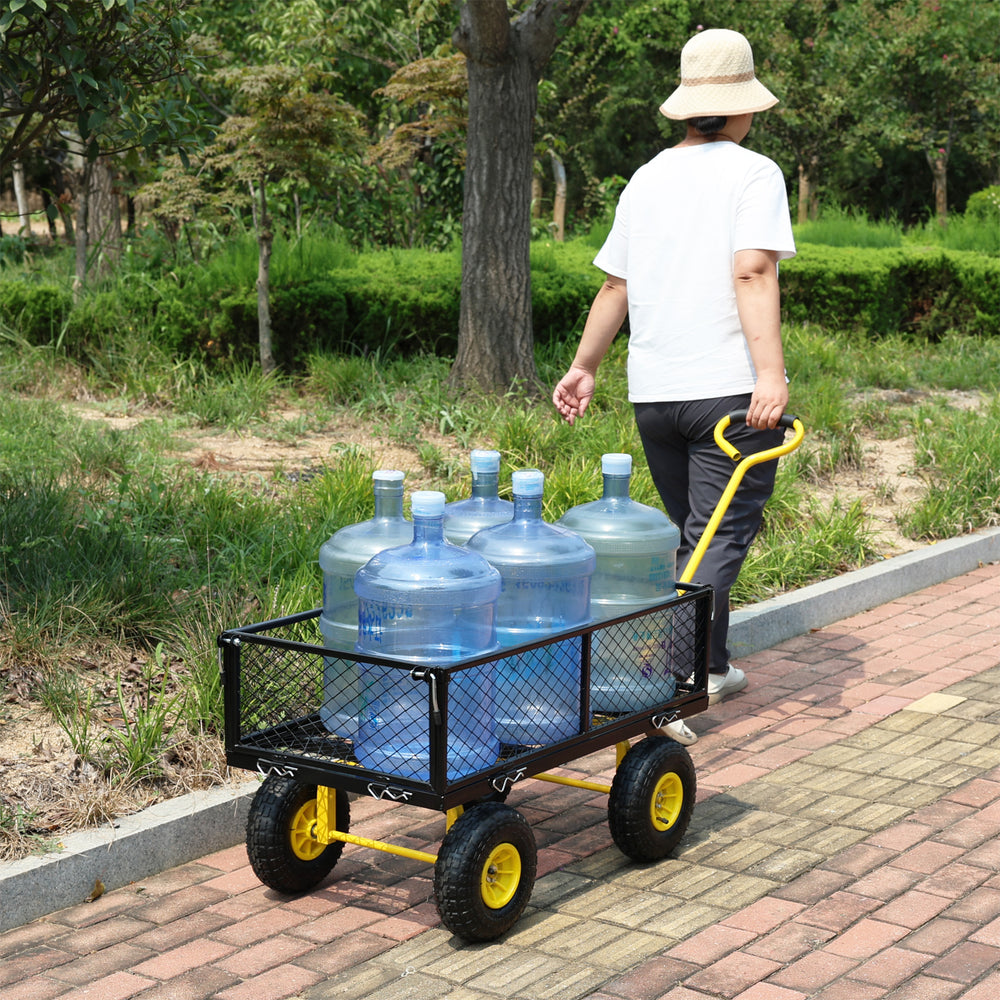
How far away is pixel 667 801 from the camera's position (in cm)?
398

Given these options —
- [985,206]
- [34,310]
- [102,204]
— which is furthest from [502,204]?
[985,206]

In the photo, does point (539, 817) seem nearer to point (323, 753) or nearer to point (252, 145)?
point (323, 753)

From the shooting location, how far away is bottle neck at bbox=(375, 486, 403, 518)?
376cm

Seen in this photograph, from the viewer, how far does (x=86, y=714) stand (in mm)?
4227

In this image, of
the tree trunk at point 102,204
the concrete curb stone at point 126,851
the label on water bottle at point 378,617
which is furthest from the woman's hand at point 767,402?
→ the tree trunk at point 102,204

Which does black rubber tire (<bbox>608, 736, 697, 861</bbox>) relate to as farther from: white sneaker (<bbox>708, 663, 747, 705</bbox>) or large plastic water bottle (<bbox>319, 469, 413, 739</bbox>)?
white sneaker (<bbox>708, 663, 747, 705</bbox>)

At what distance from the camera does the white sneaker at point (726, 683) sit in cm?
529

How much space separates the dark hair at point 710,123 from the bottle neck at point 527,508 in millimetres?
1636

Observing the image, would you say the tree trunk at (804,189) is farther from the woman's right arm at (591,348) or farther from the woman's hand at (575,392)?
the woman's hand at (575,392)

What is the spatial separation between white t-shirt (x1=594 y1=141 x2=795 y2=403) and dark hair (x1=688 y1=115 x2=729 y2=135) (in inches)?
2.0

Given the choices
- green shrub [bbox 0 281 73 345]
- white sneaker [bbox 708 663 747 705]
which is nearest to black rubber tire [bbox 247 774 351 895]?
white sneaker [bbox 708 663 747 705]

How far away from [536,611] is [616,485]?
59 cm

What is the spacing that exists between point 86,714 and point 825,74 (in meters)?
25.6

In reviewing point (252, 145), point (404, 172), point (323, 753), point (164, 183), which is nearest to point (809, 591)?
point (323, 753)
